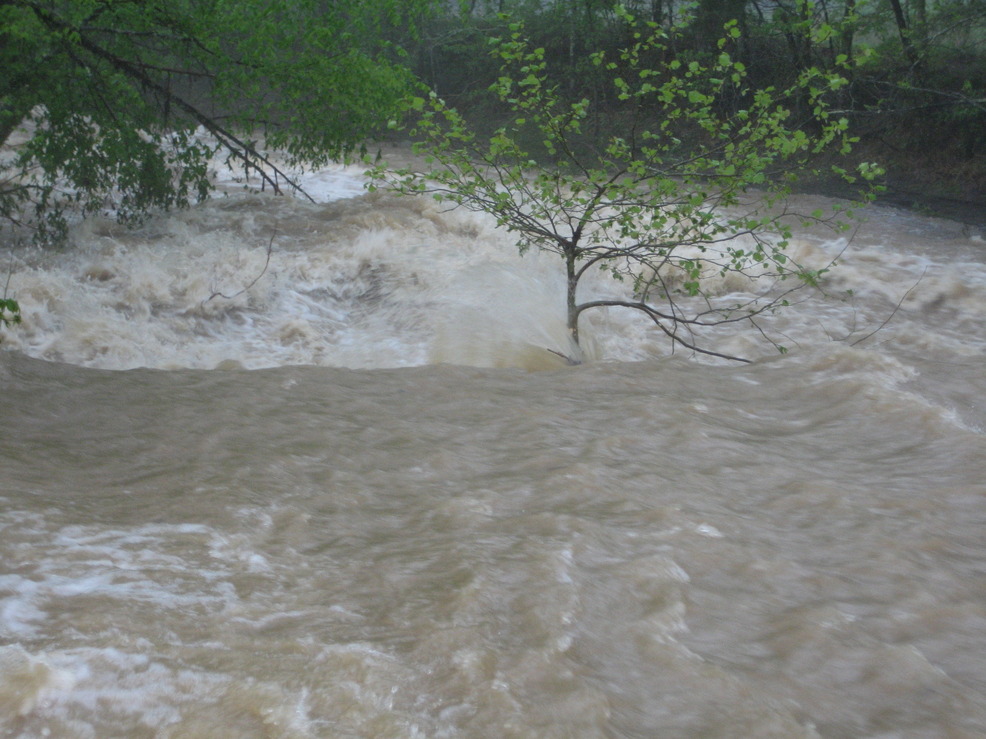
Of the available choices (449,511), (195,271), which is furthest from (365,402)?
(195,271)

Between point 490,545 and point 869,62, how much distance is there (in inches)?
393

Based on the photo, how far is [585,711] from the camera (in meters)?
2.28

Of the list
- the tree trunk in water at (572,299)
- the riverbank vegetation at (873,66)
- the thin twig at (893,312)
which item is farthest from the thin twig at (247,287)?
the thin twig at (893,312)

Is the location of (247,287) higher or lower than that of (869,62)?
lower

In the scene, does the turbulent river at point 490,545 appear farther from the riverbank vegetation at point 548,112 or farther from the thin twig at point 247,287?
the riverbank vegetation at point 548,112

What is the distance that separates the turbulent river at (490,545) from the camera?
90.7 inches

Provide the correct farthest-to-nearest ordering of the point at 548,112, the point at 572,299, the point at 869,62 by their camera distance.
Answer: the point at 869,62, the point at 572,299, the point at 548,112

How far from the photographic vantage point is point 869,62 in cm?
1096

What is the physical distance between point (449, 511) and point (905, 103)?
12341 mm

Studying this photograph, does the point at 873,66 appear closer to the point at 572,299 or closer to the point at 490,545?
the point at 572,299

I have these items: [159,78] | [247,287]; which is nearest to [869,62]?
[247,287]

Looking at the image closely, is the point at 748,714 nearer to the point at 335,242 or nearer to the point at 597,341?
the point at 597,341

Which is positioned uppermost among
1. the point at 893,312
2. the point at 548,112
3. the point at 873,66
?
the point at 873,66

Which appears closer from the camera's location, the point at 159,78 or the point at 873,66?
the point at 159,78
